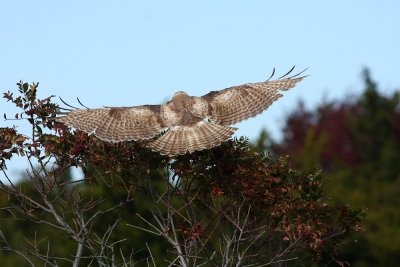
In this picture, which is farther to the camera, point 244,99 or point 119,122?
point 244,99

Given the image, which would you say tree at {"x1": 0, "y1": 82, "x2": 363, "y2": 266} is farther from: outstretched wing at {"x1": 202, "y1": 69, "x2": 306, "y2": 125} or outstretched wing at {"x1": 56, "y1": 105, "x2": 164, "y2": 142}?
outstretched wing at {"x1": 202, "y1": 69, "x2": 306, "y2": 125}

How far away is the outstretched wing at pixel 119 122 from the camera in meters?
11.1

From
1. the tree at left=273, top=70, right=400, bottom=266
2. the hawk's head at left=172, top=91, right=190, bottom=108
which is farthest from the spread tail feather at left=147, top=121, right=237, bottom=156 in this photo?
the tree at left=273, top=70, right=400, bottom=266

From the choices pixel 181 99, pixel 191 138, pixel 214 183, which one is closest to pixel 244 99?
pixel 181 99

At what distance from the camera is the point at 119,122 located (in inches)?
462

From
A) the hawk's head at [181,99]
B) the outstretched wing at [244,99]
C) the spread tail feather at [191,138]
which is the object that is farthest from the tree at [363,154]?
the spread tail feather at [191,138]

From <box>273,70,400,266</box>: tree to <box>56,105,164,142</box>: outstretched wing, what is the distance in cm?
2156

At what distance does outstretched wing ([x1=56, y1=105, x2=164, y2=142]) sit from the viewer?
1115cm

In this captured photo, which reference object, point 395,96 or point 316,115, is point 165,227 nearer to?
point 395,96

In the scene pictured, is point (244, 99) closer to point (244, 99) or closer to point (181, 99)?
point (244, 99)

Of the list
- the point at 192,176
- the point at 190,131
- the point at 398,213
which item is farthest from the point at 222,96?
the point at 398,213

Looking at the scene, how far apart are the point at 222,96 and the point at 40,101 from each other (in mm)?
3125

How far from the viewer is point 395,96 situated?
64750 millimetres

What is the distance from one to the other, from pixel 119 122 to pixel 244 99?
6.15ft
